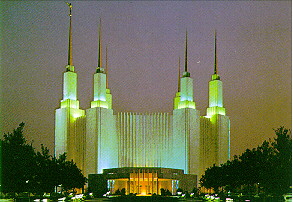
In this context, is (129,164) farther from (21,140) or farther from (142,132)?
(21,140)

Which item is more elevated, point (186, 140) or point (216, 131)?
point (216, 131)

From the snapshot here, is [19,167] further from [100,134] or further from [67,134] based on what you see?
[67,134]

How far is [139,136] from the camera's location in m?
76.1

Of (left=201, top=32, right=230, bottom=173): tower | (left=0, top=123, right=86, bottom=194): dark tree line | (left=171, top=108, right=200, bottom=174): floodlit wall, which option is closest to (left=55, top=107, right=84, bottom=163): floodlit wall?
(left=171, top=108, right=200, bottom=174): floodlit wall

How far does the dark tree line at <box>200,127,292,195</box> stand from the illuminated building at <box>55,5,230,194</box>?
12.3 metres

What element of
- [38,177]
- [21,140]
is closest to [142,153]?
[38,177]

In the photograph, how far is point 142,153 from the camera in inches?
2987

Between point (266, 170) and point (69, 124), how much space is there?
43.1 m

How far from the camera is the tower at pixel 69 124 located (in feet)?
246

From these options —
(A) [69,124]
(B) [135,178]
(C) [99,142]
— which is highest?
(A) [69,124]

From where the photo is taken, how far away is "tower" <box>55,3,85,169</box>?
246ft

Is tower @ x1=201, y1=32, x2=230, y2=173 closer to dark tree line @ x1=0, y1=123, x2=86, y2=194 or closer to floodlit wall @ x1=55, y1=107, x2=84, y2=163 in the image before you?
floodlit wall @ x1=55, y1=107, x2=84, y2=163

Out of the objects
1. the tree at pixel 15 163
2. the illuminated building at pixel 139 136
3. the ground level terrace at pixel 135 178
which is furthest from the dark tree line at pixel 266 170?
the tree at pixel 15 163

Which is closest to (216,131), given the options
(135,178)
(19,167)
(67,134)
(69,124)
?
(135,178)
